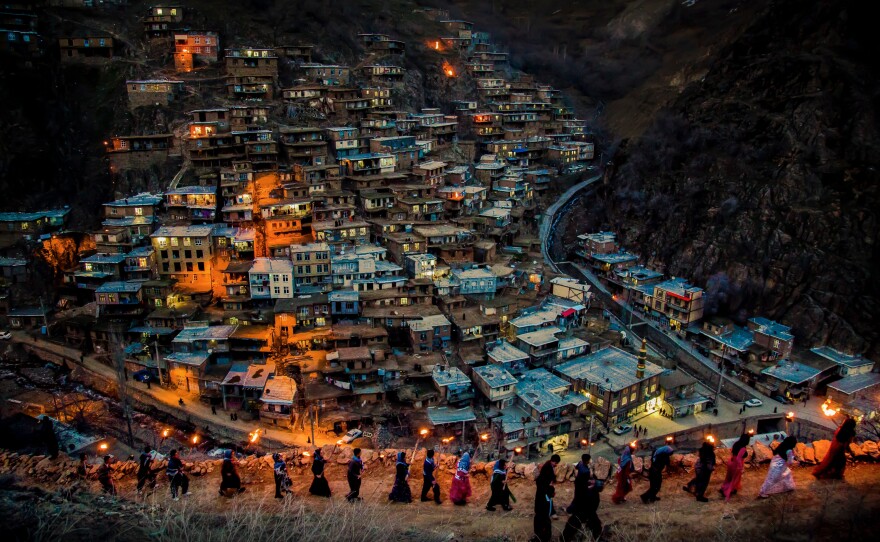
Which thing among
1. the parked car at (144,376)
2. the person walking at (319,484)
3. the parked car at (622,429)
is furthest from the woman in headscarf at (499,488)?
the parked car at (144,376)

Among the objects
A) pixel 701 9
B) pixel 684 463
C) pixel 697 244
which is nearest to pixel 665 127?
pixel 697 244

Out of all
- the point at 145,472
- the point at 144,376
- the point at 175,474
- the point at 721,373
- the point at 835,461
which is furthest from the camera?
the point at 721,373

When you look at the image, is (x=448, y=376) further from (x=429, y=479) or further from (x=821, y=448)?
(x=821, y=448)

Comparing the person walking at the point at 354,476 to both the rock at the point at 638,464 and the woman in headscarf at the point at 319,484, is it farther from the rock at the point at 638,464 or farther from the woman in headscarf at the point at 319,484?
the rock at the point at 638,464

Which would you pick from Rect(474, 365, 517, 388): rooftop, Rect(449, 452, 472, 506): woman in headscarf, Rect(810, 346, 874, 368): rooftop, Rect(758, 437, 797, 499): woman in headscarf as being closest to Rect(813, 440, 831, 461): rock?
Rect(758, 437, 797, 499): woman in headscarf

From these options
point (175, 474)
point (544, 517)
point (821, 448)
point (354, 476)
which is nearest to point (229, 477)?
point (175, 474)

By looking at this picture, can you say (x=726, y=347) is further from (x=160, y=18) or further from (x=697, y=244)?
(x=160, y=18)

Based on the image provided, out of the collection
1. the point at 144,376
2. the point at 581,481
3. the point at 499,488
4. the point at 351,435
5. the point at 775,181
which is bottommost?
the point at 351,435

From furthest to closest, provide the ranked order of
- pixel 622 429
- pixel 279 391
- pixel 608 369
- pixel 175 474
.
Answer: pixel 608 369
pixel 622 429
pixel 279 391
pixel 175 474
